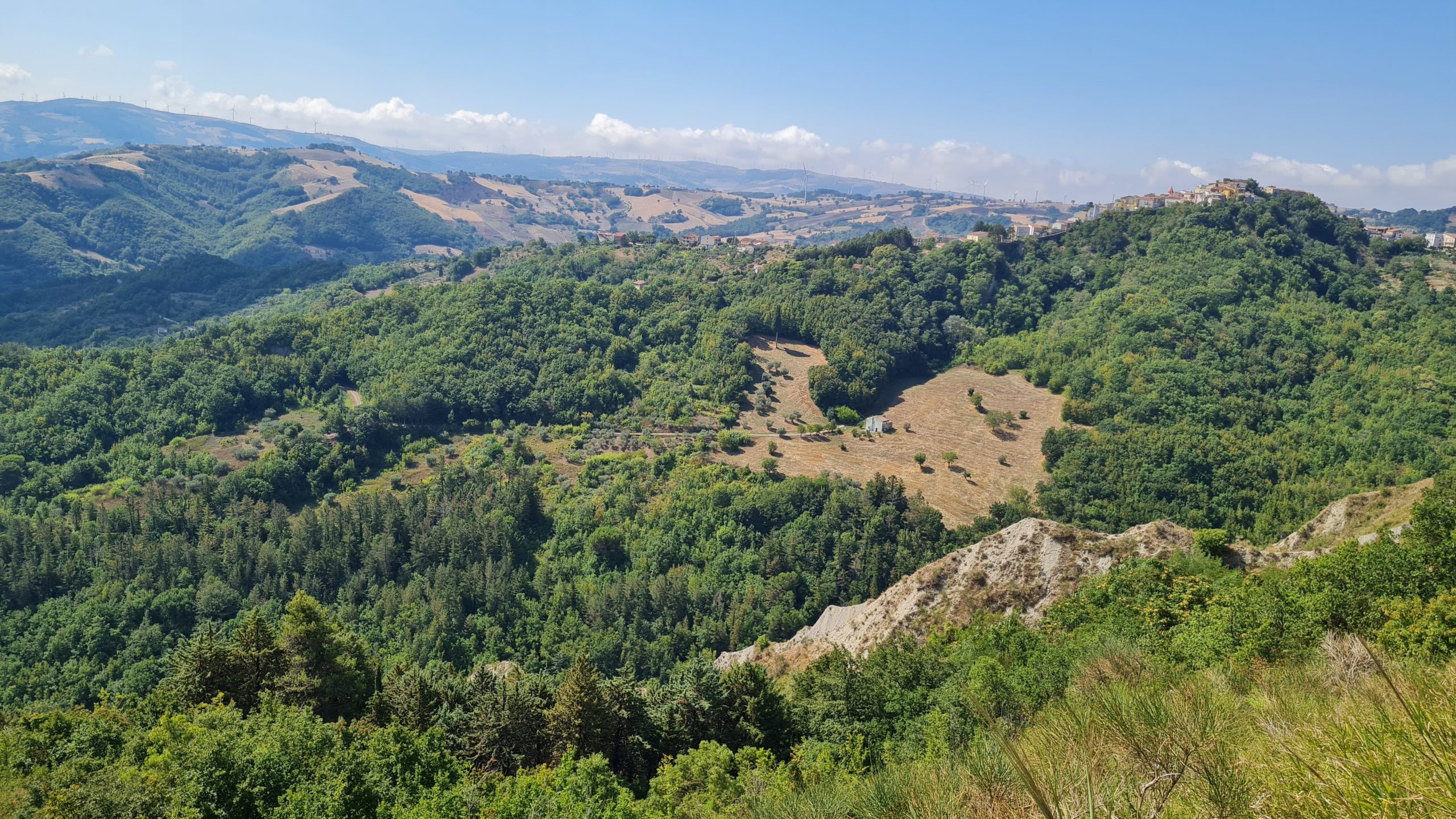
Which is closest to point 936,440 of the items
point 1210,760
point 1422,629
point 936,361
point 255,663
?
point 936,361

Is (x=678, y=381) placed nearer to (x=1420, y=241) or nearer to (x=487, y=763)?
(x=487, y=763)

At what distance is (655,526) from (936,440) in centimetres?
3740

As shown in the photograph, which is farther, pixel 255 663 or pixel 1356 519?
pixel 1356 519

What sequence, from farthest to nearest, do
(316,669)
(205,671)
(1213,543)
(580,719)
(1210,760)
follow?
(1213,543), (316,669), (205,671), (580,719), (1210,760)

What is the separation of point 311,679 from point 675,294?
99.7 meters

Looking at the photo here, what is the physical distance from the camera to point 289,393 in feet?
325

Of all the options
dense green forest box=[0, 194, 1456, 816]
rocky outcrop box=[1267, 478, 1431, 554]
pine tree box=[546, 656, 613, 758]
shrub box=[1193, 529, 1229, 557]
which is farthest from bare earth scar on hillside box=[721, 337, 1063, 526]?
pine tree box=[546, 656, 613, 758]

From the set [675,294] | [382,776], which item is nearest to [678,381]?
[675,294]

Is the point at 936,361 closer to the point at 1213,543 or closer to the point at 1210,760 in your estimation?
the point at 1213,543

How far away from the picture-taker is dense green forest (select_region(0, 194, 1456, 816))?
2130 centimetres

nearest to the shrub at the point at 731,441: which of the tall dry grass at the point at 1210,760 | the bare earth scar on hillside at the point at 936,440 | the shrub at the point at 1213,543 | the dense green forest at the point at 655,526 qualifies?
the bare earth scar on hillside at the point at 936,440

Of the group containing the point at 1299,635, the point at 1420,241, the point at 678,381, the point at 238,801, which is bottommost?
the point at 678,381

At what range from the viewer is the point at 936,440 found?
88.1 meters

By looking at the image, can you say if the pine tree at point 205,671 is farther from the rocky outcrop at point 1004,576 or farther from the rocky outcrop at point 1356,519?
the rocky outcrop at point 1356,519
